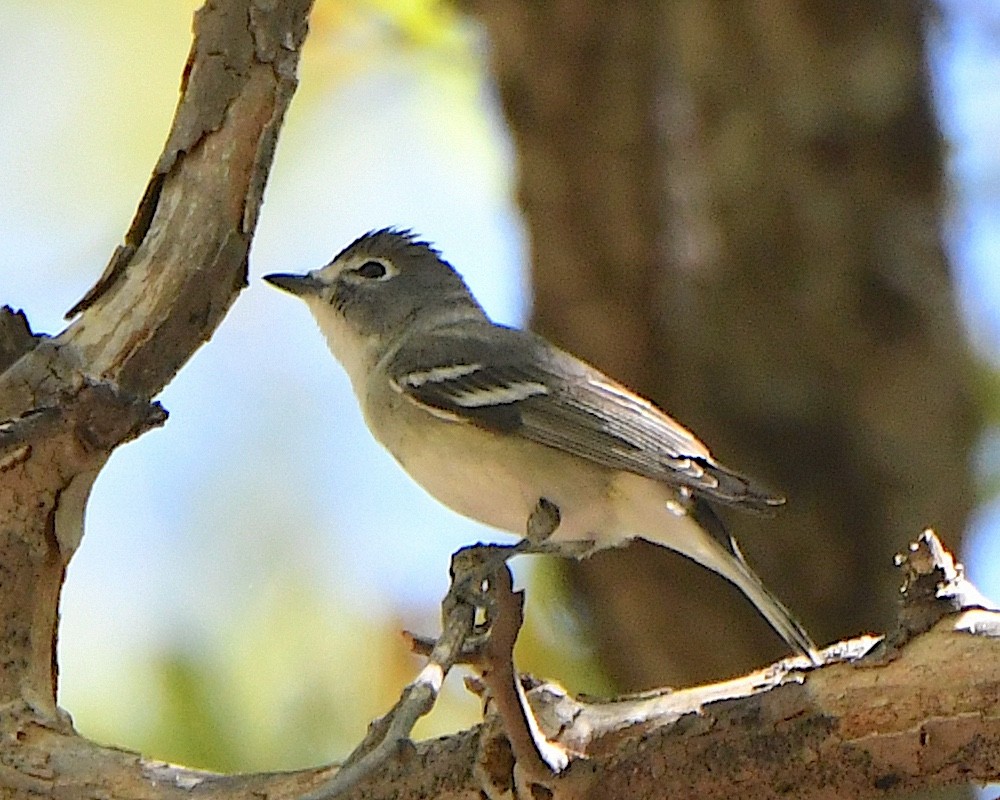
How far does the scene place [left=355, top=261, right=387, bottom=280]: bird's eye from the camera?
15.0 feet

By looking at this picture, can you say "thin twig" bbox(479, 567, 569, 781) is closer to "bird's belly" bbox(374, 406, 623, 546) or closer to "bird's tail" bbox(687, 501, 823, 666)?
"bird's belly" bbox(374, 406, 623, 546)

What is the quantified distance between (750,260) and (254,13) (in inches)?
97.1

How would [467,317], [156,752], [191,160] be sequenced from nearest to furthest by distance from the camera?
[191,160] → [156,752] → [467,317]

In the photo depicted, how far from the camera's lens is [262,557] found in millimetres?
5715

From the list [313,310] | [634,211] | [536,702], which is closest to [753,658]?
[634,211]

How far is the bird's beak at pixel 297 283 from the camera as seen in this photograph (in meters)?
4.34

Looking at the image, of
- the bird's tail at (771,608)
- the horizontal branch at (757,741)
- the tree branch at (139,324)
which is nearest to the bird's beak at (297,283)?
the tree branch at (139,324)

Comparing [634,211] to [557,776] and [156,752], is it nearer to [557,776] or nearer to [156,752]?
[156,752]

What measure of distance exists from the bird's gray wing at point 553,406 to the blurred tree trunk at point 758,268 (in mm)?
1129

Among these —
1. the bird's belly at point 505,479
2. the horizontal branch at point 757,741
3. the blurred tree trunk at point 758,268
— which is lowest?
the horizontal branch at point 757,741

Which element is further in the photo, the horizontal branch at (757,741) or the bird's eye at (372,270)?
the bird's eye at (372,270)

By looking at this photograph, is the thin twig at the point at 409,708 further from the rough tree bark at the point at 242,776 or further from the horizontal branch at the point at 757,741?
the horizontal branch at the point at 757,741

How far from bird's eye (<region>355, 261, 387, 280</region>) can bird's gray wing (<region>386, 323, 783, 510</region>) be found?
1.63 feet

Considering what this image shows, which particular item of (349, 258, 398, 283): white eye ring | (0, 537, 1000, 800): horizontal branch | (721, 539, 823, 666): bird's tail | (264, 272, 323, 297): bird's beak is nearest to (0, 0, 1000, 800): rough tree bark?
(0, 537, 1000, 800): horizontal branch
